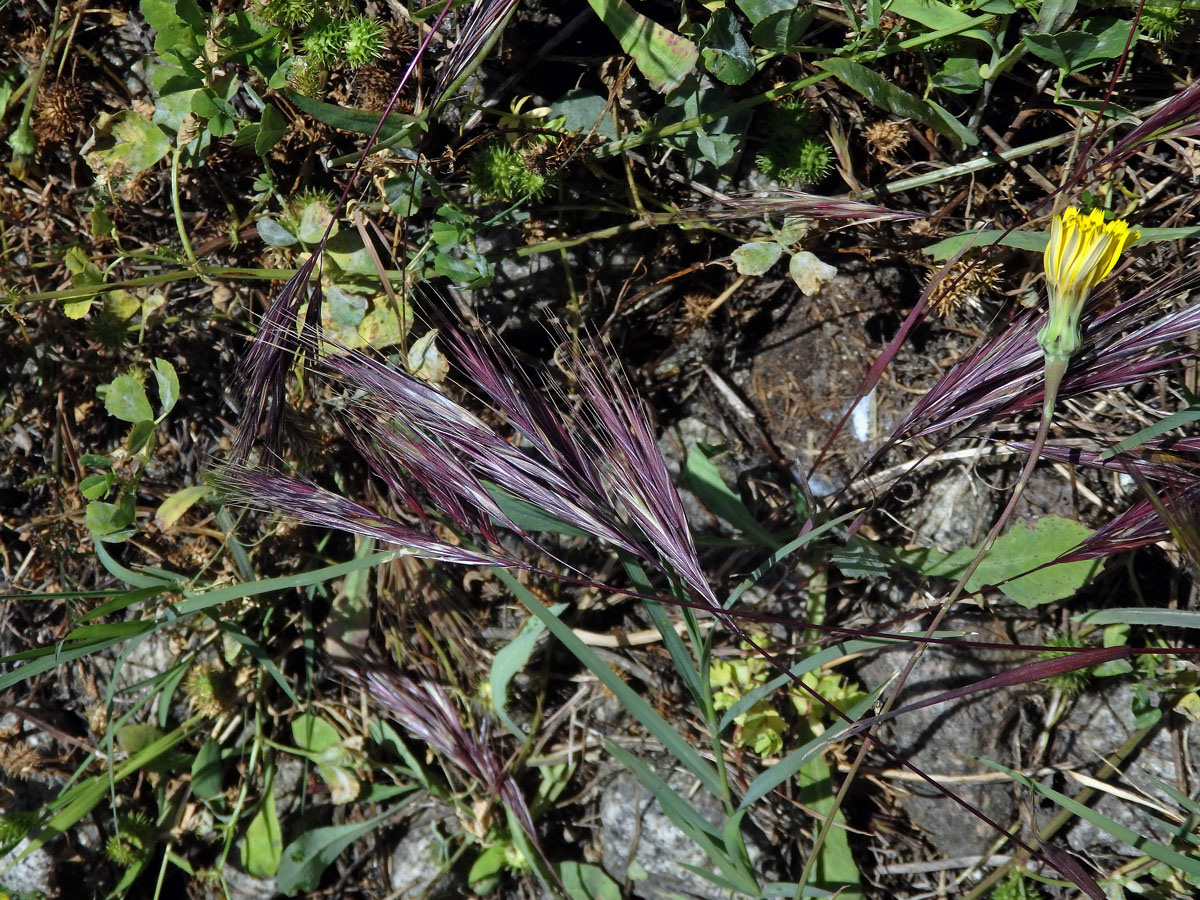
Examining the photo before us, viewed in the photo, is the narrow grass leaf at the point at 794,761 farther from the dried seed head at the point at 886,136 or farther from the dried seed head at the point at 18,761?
the dried seed head at the point at 18,761

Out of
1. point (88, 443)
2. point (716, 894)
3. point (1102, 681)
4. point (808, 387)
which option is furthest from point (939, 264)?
point (88, 443)

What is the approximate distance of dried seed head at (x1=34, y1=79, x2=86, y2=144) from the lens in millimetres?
1839

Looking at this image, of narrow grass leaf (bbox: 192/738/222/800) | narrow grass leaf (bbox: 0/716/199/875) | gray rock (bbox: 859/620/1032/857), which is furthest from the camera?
narrow grass leaf (bbox: 192/738/222/800)

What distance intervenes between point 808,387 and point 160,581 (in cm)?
154

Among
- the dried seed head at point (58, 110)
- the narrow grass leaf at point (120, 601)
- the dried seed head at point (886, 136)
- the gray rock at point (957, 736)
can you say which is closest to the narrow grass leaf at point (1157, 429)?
the gray rock at point (957, 736)

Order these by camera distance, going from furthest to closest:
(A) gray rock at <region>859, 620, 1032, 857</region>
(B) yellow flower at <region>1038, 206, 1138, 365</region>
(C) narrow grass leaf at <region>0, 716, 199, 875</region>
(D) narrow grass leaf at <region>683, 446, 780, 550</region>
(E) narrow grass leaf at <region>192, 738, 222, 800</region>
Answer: (E) narrow grass leaf at <region>192, 738, 222, 800</region>, (C) narrow grass leaf at <region>0, 716, 199, 875</region>, (A) gray rock at <region>859, 620, 1032, 857</region>, (D) narrow grass leaf at <region>683, 446, 780, 550</region>, (B) yellow flower at <region>1038, 206, 1138, 365</region>

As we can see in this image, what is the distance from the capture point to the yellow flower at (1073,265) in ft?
3.89

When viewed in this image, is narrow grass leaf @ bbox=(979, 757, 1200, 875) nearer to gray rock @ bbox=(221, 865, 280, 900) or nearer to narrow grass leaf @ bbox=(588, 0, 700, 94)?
narrow grass leaf @ bbox=(588, 0, 700, 94)

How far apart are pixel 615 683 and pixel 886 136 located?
1236 mm

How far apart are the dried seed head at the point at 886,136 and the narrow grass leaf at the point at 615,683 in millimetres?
1166

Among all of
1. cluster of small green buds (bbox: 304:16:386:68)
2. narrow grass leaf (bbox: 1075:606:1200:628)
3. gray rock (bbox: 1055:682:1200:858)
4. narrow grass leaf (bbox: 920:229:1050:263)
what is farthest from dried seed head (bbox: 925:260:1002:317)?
cluster of small green buds (bbox: 304:16:386:68)

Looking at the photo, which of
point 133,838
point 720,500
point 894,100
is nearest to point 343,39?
point 894,100

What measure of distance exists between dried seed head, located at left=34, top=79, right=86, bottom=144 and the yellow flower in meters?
2.10

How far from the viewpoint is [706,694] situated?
1.50 m
